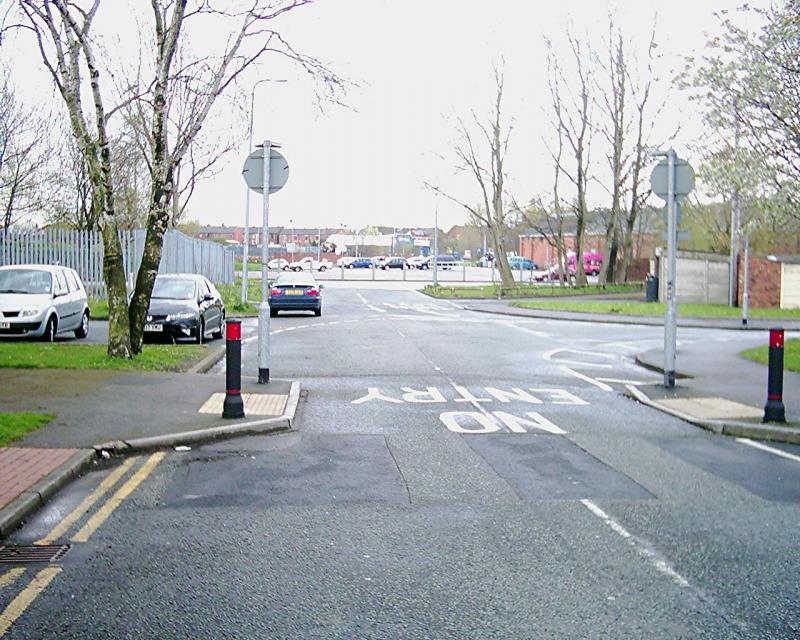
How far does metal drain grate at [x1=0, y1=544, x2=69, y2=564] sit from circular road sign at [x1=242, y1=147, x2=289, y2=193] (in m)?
8.82

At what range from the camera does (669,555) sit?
6.24 meters

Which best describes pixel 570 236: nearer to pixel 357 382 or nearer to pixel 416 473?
pixel 357 382

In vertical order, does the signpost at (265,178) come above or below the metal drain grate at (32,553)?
above

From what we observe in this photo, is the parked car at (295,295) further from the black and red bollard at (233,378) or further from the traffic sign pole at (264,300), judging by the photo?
the black and red bollard at (233,378)

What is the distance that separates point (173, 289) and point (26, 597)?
1647cm

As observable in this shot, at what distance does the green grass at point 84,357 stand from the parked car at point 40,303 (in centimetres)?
73

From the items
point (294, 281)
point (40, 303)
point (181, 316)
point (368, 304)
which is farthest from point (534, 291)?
point (40, 303)

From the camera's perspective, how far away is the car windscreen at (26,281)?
2000 centimetres

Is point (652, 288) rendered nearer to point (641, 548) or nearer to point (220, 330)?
point (220, 330)

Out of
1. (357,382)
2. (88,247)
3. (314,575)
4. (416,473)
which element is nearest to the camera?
(314,575)

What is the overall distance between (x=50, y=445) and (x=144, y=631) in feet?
15.6

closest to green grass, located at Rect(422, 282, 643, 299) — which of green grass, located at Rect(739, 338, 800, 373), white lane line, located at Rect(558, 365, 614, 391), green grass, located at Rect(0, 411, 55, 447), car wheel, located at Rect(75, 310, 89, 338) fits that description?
green grass, located at Rect(739, 338, 800, 373)

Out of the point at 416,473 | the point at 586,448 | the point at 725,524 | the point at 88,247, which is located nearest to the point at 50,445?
the point at 416,473

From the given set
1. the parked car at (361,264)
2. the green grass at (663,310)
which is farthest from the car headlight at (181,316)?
the parked car at (361,264)
